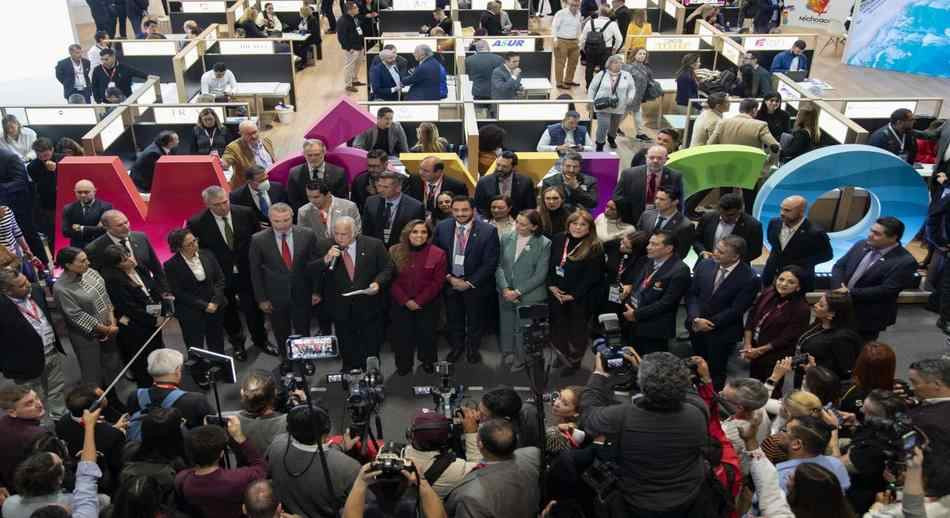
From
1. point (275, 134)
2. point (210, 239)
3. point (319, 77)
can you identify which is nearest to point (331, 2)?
point (319, 77)

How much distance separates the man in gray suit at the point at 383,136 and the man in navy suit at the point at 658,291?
2975 mm

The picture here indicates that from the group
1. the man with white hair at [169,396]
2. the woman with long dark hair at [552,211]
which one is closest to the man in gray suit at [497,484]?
the man with white hair at [169,396]

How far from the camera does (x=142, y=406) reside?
4082mm

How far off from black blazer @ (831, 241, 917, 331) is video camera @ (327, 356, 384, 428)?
337cm

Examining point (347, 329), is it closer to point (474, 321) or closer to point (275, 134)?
point (474, 321)

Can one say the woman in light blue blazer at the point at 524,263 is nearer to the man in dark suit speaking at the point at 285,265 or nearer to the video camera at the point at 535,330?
the man in dark suit speaking at the point at 285,265

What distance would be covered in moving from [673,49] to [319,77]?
5.63 meters

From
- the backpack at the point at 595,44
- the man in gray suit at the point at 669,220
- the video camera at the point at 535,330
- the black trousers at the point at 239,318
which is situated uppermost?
the backpack at the point at 595,44

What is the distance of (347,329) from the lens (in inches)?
221

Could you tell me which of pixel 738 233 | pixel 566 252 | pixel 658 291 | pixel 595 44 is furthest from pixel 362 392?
pixel 595 44

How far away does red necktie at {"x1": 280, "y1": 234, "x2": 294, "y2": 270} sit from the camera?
552 cm

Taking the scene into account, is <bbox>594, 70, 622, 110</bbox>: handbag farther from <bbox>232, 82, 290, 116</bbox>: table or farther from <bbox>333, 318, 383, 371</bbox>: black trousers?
<bbox>333, 318, 383, 371</bbox>: black trousers

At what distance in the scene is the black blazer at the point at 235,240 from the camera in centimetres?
573

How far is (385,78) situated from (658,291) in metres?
5.58
